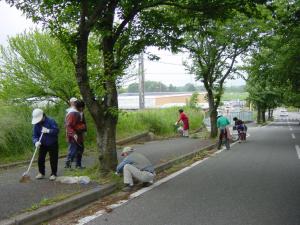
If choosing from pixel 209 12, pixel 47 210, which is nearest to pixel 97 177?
pixel 47 210

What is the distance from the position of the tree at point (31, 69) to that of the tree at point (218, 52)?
8.25m

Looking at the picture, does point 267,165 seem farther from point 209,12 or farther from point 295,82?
point 295,82

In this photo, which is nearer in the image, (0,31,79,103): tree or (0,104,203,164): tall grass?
(0,104,203,164): tall grass

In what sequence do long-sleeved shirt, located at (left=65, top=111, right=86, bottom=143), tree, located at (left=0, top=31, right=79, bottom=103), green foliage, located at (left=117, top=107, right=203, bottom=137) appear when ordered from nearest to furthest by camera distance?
long-sleeved shirt, located at (left=65, top=111, right=86, bottom=143) → tree, located at (left=0, top=31, right=79, bottom=103) → green foliage, located at (left=117, top=107, right=203, bottom=137)

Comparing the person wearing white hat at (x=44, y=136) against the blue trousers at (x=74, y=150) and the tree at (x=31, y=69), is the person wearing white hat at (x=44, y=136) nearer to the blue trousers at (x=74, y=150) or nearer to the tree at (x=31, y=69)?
the blue trousers at (x=74, y=150)

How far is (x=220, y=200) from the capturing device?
7.99 meters

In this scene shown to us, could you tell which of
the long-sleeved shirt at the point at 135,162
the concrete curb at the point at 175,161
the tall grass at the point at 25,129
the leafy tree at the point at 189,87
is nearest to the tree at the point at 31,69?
the tall grass at the point at 25,129

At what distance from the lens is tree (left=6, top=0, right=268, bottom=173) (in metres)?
9.26

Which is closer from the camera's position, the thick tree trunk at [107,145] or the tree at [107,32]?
the tree at [107,32]

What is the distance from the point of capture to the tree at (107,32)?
9258mm

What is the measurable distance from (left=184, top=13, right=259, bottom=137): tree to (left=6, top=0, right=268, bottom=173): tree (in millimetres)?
11134

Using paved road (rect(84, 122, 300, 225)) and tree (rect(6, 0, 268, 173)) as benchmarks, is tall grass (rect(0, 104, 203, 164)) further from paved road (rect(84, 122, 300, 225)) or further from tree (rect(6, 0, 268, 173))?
paved road (rect(84, 122, 300, 225))

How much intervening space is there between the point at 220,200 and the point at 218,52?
16843mm

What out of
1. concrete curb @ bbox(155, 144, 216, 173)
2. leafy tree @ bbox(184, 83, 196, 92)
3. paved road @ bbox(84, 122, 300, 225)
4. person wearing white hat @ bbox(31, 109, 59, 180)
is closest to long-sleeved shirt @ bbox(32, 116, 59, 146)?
person wearing white hat @ bbox(31, 109, 59, 180)
